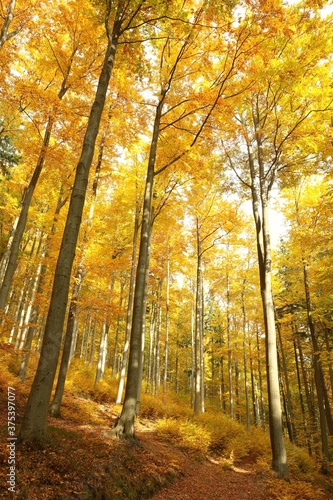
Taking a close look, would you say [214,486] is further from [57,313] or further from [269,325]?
[57,313]

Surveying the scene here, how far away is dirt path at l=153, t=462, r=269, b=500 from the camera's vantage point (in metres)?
5.48

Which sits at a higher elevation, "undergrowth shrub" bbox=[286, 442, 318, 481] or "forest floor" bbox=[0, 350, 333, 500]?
"forest floor" bbox=[0, 350, 333, 500]

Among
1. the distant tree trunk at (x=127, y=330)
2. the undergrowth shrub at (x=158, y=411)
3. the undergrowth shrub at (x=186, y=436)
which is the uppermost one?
the distant tree trunk at (x=127, y=330)

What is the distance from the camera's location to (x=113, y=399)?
13305 mm

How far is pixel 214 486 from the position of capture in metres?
6.55

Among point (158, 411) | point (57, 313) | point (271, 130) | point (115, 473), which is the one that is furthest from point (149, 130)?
point (158, 411)

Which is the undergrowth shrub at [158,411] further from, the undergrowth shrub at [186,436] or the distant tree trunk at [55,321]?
the distant tree trunk at [55,321]

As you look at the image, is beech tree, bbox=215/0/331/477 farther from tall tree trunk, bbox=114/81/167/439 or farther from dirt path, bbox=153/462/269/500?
tall tree trunk, bbox=114/81/167/439

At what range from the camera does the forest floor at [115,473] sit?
3.47 meters

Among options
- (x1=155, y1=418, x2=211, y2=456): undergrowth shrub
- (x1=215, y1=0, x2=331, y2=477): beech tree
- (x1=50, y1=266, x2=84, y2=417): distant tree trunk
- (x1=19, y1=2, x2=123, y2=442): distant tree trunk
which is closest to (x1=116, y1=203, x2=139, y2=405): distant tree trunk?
(x1=155, y1=418, x2=211, y2=456): undergrowth shrub

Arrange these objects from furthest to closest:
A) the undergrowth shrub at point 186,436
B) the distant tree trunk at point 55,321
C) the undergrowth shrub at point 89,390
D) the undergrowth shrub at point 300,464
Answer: the undergrowth shrub at point 89,390 → the undergrowth shrub at point 300,464 → the undergrowth shrub at point 186,436 → the distant tree trunk at point 55,321

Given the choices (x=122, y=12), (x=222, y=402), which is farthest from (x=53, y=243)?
(x=222, y=402)

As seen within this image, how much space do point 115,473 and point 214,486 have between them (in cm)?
330

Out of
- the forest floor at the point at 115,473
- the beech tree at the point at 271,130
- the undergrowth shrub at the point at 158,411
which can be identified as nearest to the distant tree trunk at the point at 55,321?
the forest floor at the point at 115,473
